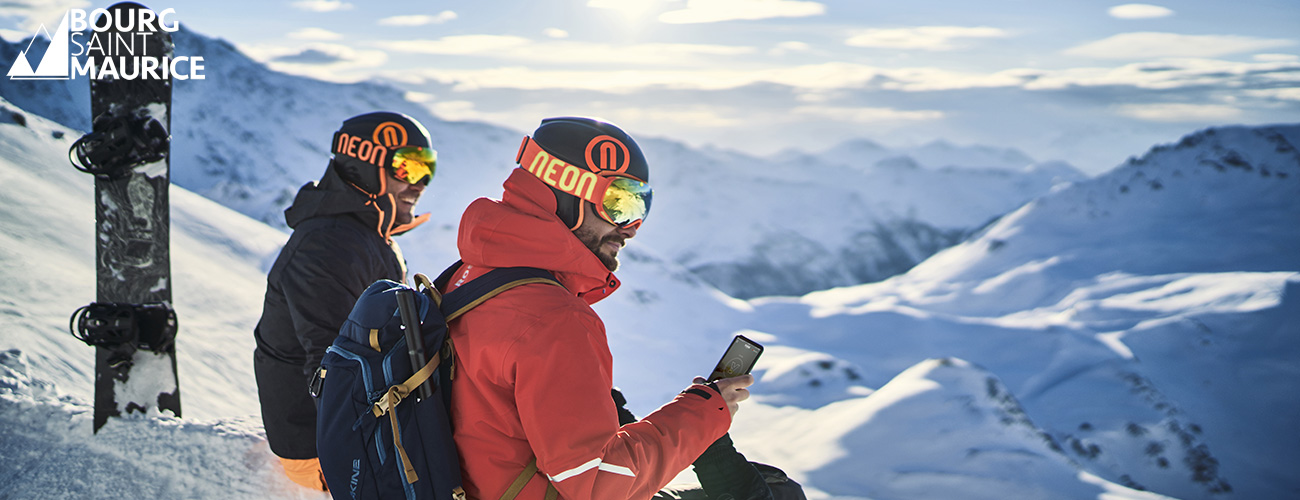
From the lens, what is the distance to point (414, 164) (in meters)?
4.21

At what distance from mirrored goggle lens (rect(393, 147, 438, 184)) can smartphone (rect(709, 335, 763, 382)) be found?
245cm

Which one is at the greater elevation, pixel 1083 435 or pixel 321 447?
pixel 321 447

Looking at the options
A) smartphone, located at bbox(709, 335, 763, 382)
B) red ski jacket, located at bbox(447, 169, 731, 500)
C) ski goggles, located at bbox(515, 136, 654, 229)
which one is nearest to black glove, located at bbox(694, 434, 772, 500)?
smartphone, located at bbox(709, 335, 763, 382)

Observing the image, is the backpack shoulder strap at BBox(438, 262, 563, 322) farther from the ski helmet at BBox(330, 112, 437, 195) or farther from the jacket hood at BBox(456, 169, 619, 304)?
the ski helmet at BBox(330, 112, 437, 195)

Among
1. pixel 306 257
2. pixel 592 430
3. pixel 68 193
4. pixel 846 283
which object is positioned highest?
pixel 592 430

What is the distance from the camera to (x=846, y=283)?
5459 centimetres

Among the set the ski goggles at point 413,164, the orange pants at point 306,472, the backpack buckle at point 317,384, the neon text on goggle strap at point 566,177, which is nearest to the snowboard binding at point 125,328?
the orange pants at point 306,472

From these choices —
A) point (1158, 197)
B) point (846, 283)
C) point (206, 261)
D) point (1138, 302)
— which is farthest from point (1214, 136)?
point (206, 261)

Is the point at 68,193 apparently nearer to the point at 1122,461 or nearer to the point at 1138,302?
the point at 1122,461

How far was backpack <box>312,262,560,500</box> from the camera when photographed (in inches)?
78.3

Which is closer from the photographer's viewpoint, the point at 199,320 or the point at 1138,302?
the point at 199,320

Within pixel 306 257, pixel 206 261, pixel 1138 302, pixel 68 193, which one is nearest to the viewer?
pixel 306 257

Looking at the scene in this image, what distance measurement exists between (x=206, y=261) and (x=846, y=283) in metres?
47.6

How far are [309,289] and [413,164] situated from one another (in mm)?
1057
